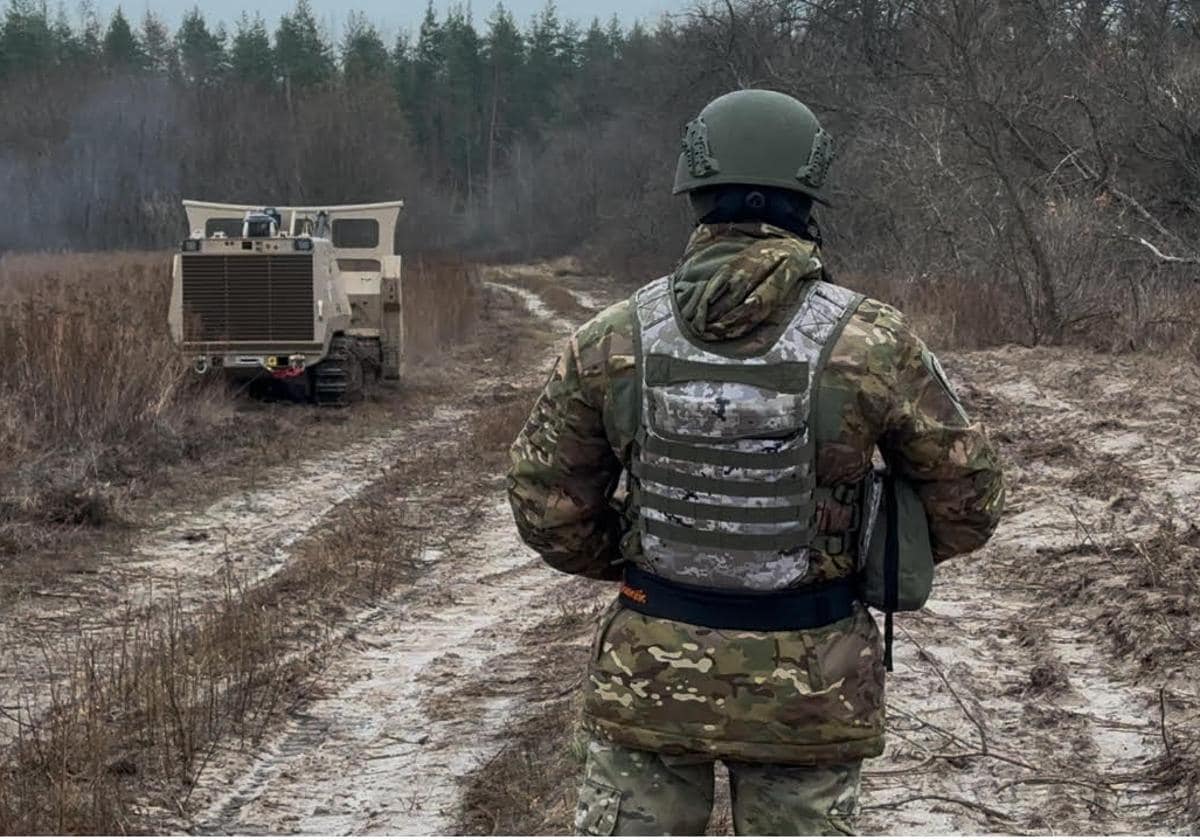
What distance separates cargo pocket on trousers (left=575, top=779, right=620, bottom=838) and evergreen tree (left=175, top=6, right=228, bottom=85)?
71930 millimetres

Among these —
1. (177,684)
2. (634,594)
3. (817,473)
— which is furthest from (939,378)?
(177,684)

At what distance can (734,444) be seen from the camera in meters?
2.62

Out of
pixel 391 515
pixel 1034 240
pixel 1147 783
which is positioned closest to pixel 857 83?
pixel 1034 240

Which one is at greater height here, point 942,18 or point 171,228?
point 942,18

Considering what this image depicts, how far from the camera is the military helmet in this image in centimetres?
266

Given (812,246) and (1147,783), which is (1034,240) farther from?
(812,246)

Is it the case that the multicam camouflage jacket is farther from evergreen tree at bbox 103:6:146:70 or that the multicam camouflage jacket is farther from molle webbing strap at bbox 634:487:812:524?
evergreen tree at bbox 103:6:146:70

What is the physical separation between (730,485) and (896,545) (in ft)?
1.04

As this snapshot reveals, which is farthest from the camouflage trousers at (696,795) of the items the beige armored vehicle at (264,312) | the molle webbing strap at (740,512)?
the beige armored vehicle at (264,312)

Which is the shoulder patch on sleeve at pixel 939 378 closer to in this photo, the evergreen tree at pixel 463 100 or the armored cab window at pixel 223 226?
the armored cab window at pixel 223 226

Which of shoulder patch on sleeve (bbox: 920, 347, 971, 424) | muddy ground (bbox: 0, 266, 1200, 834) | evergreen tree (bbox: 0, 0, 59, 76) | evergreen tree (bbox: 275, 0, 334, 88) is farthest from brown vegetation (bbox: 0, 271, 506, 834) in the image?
evergreen tree (bbox: 275, 0, 334, 88)

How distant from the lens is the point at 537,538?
9.44ft

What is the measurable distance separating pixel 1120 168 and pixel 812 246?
1815 cm

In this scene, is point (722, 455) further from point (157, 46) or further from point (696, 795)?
point (157, 46)
